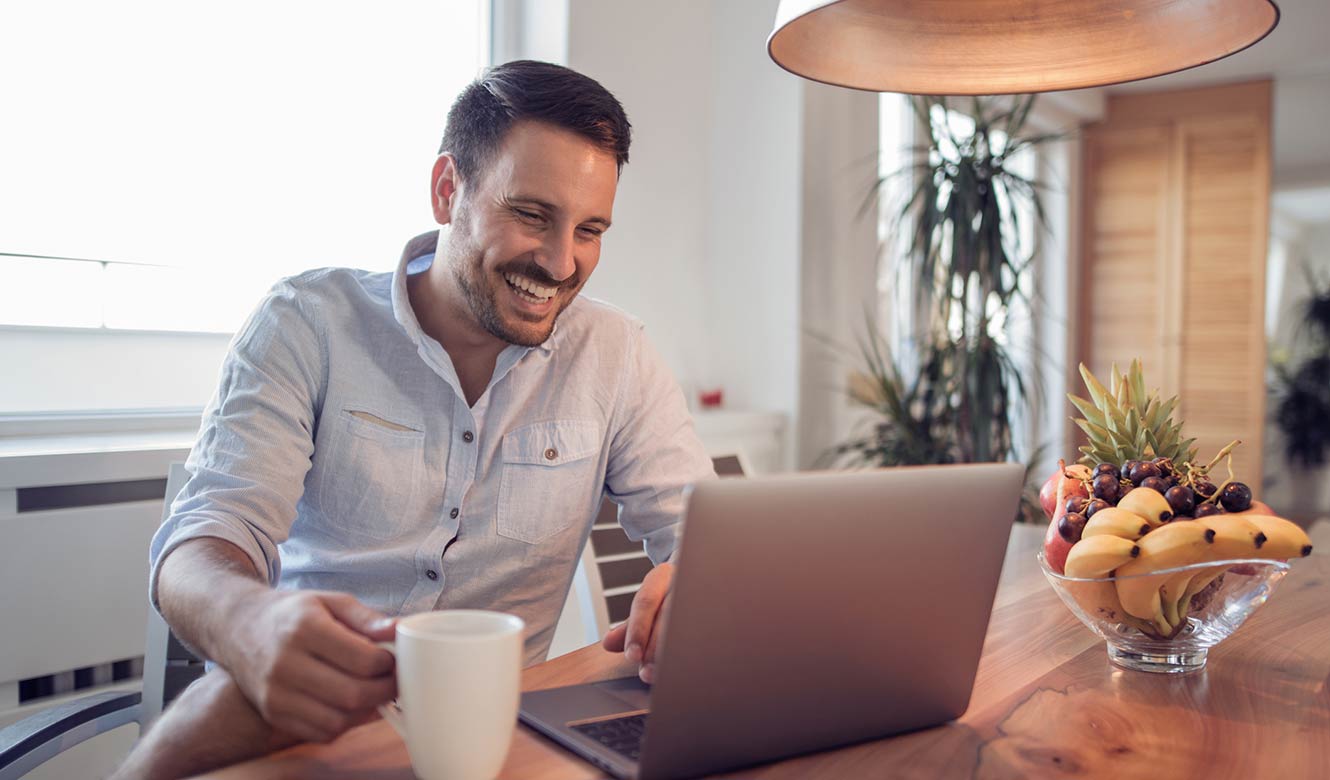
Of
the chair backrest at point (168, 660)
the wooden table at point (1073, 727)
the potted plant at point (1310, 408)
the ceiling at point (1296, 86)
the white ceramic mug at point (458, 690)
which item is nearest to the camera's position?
the white ceramic mug at point (458, 690)

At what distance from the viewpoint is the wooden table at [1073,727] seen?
2.44ft

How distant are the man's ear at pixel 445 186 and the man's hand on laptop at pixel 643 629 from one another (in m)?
0.67

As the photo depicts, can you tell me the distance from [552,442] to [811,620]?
29.6 inches

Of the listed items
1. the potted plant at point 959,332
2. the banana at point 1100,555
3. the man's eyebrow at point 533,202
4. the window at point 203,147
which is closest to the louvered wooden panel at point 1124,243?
the potted plant at point 959,332

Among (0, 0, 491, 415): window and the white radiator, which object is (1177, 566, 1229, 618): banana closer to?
the white radiator

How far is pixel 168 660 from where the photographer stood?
1.32 m

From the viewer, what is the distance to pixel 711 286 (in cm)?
341

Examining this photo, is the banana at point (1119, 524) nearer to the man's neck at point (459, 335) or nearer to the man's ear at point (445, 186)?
the man's neck at point (459, 335)

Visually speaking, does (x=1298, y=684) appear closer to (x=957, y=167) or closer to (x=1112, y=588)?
(x=1112, y=588)

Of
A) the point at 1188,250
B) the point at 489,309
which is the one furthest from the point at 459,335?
the point at 1188,250

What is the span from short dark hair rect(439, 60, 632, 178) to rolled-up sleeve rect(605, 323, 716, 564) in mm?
329

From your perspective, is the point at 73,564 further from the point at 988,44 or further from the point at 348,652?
the point at 988,44

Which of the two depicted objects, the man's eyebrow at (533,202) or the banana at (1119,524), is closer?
the banana at (1119,524)

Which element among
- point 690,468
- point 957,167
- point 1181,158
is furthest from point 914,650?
point 1181,158
